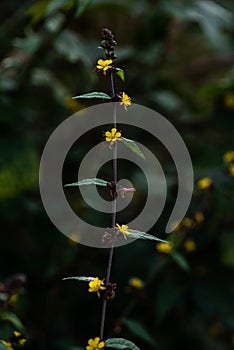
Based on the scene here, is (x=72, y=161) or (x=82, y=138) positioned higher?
(x=82, y=138)

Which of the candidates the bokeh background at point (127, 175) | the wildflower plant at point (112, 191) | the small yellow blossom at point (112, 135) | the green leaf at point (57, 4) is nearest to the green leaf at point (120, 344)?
the wildflower plant at point (112, 191)

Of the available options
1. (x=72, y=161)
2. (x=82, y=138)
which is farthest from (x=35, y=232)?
(x=82, y=138)

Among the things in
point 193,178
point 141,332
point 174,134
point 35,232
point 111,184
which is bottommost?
point 141,332

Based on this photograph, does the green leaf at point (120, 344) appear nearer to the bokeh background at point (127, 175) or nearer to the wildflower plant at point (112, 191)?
the wildflower plant at point (112, 191)

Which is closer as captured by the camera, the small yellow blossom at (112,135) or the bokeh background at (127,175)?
the small yellow blossom at (112,135)

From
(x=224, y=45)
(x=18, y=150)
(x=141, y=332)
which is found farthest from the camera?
(x=224, y=45)

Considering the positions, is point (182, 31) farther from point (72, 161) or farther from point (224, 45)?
point (72, 161)

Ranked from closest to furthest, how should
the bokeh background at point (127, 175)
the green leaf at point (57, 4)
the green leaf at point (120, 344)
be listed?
the green leaf at point (120, 344), the green leaf at point (57, 4), the bokeh background at point (127, 175)

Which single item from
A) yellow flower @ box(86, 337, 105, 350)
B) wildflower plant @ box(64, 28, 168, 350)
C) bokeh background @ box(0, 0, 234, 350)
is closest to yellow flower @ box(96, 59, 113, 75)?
wildflower plant @ box(64, 28, 168, 350)
